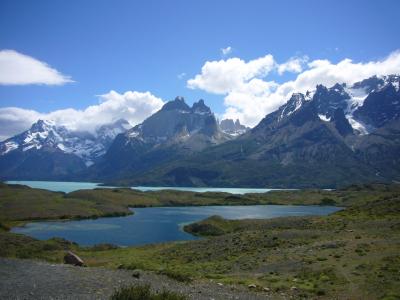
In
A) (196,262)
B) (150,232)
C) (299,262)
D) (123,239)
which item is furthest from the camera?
(150,232)

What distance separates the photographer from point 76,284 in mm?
32094

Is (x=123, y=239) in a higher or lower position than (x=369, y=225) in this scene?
lower

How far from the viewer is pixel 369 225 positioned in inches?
2820

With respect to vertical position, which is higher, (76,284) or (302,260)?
(76,284)

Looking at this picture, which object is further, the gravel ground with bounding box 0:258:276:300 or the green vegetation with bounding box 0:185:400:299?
Answer: the green vegetation with bounding box 0:185:400:299

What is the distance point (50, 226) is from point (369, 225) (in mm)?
122276

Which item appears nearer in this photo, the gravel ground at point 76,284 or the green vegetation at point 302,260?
the gravel ground at point 76,284

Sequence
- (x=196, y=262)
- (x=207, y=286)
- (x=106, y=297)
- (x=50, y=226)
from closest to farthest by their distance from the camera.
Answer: (x=106, y=297)
(x=207, y=286)
(x=196, y=262)
(x=50, y=226)

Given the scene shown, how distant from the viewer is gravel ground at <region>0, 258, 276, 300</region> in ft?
95.1

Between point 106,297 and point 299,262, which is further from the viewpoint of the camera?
point 299,262

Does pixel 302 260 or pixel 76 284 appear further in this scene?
pixel 302 260

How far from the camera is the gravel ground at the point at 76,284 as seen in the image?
29.0m

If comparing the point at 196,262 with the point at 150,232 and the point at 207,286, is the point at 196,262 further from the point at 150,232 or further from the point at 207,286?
the point at 150,232

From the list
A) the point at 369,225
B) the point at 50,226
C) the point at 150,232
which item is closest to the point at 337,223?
the point at 369,225
